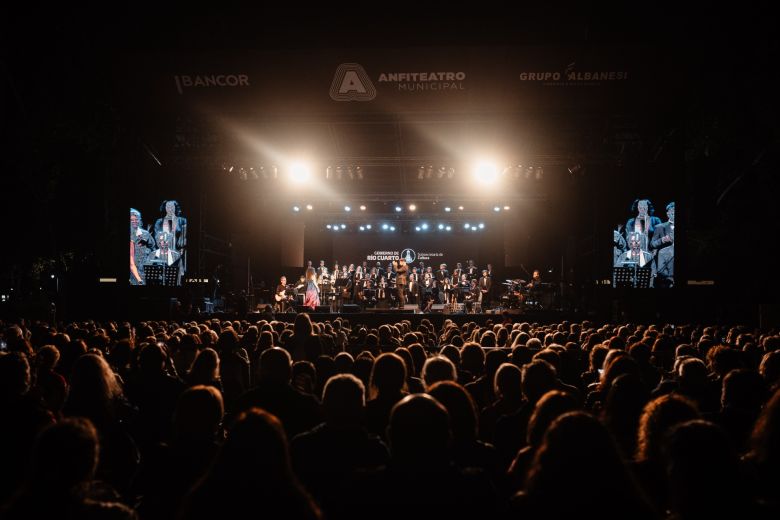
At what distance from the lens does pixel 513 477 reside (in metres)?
3.43

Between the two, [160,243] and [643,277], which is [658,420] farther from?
[160,243]

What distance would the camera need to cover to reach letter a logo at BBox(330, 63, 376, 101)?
41.6 ft

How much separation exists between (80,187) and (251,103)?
9101 mm

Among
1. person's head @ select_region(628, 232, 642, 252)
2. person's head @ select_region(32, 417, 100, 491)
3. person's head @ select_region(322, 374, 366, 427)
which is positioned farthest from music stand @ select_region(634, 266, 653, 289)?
person's head @ select_region(32, 417, 100, 491)

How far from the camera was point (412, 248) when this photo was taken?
32.5 meters

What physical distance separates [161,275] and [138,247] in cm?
160

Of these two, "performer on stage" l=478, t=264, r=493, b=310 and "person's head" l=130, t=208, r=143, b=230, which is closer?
"person's head" l=130, t=208, r=143, b=230

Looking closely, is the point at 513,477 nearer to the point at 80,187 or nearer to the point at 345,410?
the point at 345,410

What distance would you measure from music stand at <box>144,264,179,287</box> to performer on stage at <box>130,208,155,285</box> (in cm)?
47

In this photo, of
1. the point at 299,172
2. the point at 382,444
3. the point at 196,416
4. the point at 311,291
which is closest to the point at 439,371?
the point at 382,444

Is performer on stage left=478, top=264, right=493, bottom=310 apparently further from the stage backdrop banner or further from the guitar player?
the guitar player

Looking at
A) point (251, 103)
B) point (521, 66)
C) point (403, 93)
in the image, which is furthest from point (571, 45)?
point (251, 103)

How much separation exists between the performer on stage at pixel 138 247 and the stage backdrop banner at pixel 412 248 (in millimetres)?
13295

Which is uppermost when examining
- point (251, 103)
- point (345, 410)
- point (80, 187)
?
point (251, 103)
